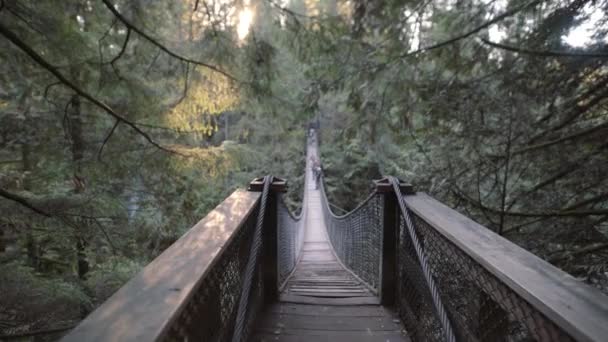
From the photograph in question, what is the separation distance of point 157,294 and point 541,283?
822 millimetres

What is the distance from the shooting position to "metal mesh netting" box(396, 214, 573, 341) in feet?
2.18

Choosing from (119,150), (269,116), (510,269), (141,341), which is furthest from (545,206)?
(119,150)

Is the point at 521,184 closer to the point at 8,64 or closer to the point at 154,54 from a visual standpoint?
the point at 154,54

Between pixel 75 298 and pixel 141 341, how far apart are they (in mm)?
2469

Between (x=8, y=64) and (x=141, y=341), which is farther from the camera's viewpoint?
(x=8, y=64)

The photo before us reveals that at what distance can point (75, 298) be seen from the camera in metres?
2.31

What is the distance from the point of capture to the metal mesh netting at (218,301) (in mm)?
678

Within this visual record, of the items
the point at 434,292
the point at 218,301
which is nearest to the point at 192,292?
the point at 218,301

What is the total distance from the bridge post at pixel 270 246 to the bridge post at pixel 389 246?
25.1 inches

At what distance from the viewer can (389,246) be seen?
178cm

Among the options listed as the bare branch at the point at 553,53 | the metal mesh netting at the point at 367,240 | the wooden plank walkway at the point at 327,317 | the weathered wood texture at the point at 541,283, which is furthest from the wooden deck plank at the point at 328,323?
the bare branch at the point at 553,53

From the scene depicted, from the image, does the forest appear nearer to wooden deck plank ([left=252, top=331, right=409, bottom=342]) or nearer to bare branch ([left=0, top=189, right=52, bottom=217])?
bare branch ([left=0, top=189, right=52, bottom=217])

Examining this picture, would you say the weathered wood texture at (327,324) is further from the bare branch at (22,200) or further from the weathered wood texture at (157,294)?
the bare branch at (22,200)

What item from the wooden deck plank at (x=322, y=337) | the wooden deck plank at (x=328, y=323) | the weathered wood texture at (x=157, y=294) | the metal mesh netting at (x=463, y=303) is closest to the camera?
the weathered wood texture at (x=157, y=294)
